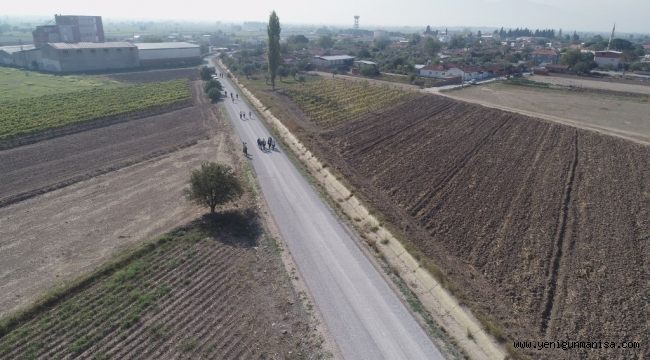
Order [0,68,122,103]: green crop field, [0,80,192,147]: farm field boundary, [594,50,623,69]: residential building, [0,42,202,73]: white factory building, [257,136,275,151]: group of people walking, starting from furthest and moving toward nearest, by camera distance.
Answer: [594,50,623,69]: residential building → [0,42,202,73]: white factory building → [0,68,122,103]: green crop field → [0,80,192,147]: farm field boundary → [257,136,275,151]: group of people walking

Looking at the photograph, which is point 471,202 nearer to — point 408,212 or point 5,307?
point 408,212

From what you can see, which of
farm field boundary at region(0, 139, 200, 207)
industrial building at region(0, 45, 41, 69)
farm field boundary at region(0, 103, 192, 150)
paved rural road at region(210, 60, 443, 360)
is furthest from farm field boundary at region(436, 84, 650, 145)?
industrial building at region(0, 45, 41, 69)

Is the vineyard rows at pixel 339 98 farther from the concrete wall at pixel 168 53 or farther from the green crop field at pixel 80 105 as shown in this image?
the concrete wall at pixel 168 53

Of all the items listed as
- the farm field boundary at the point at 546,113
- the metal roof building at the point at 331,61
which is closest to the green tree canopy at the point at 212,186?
the farm field boundary at the point at 546,113

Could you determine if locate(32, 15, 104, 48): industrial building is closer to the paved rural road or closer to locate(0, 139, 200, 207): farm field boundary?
locate(0, 139, 200, 207): farm field boundary

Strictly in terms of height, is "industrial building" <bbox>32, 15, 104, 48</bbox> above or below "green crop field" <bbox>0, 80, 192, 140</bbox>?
above

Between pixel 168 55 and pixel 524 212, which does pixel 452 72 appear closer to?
pixel 524 212

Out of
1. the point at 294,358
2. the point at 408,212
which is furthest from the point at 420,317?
the point at 408,212
